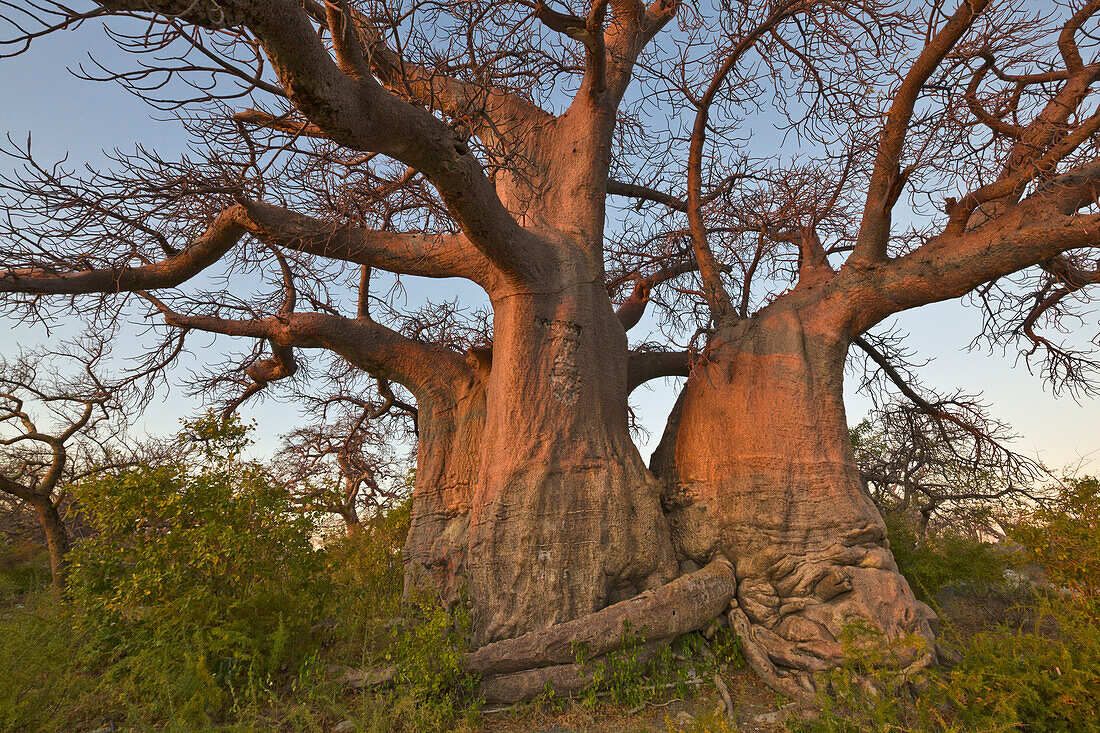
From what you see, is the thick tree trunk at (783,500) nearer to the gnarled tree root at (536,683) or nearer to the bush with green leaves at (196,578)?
the gnarled tree root at (536,683)

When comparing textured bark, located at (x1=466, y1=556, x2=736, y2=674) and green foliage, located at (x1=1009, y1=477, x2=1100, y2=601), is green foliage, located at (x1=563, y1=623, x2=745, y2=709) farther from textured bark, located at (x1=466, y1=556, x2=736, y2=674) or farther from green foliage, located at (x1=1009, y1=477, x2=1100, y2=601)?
green foliage, located at (x1=1009, y1=477, x2=1100, y2=601)

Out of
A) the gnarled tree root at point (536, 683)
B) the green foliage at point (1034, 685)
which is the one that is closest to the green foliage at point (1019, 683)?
the green foliage at point (1034, 685)

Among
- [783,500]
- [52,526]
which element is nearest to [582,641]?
[783,500]

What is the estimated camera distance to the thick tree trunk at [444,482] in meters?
5.52

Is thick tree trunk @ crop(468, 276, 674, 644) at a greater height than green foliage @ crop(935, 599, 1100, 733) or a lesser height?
greater

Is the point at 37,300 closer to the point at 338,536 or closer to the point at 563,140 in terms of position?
the point at 338,536

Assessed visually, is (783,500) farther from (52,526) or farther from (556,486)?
A: (52,526)

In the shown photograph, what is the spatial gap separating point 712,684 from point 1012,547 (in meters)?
3.17

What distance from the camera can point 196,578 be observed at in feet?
13.7

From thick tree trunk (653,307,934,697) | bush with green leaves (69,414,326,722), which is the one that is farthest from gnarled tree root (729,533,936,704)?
bush with green leaves (69,414,326,722)

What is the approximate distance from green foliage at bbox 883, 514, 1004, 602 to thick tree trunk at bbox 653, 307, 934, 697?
5.52ft

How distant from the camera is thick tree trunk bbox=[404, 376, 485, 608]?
5523 mm

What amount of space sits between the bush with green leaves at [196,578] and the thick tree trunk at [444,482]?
125cm

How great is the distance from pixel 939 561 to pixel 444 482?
541cm
